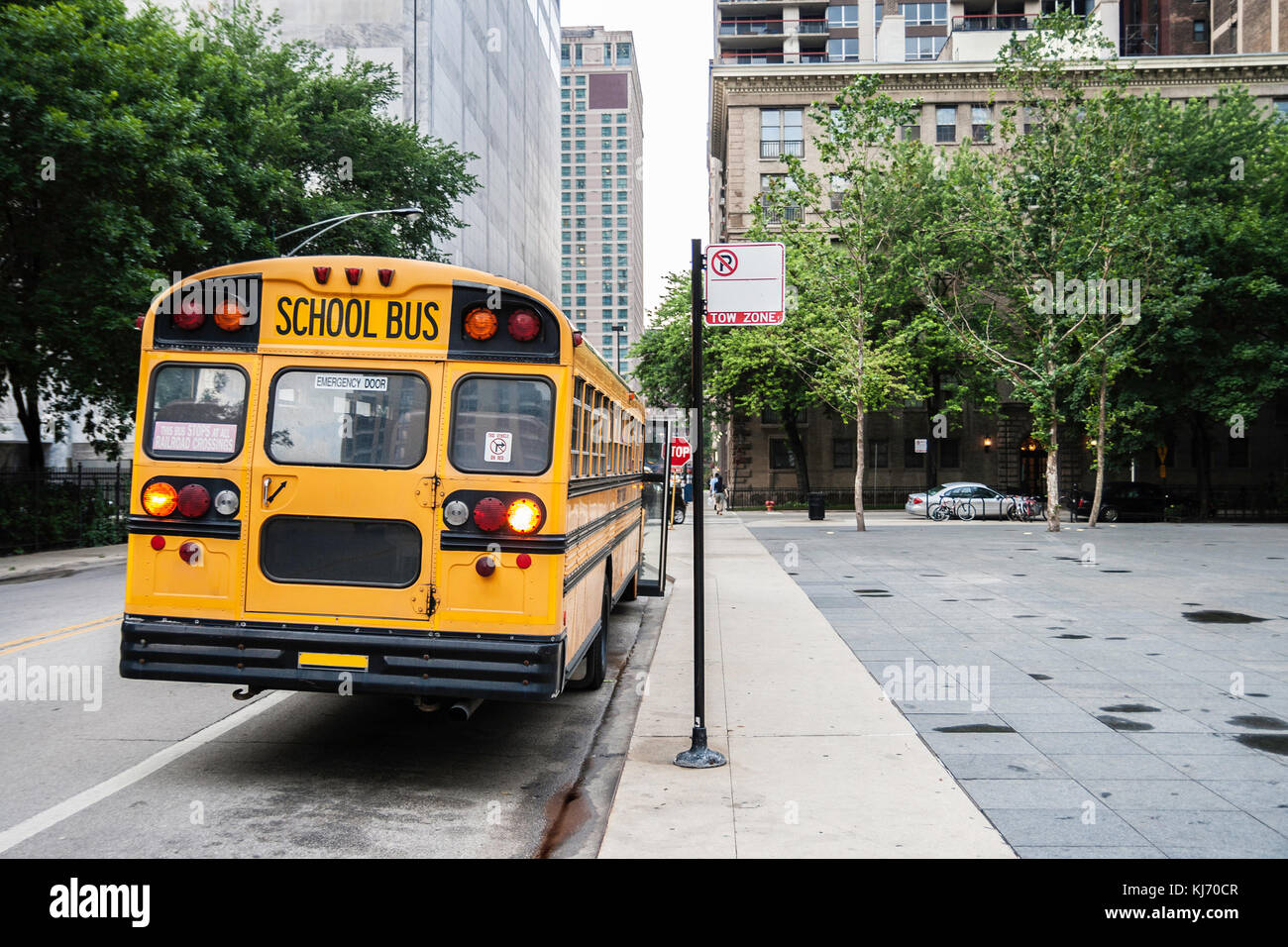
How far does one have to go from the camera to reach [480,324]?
5684 millimetres

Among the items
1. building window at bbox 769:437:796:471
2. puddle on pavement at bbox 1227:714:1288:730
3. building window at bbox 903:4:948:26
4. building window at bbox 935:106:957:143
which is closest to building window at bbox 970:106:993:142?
building window at bbox 935:106:957:143

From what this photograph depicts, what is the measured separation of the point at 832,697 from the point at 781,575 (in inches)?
364

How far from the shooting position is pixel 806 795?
5.47m

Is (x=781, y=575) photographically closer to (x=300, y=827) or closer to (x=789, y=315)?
(x=300, y=827)

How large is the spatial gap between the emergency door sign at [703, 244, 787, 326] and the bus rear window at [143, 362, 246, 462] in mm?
2977

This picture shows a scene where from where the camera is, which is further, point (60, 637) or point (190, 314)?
point (60, 637)

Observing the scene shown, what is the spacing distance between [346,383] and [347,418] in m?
0.21

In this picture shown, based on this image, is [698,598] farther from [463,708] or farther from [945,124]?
[945,124]

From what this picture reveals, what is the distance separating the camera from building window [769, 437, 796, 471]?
52.0 m

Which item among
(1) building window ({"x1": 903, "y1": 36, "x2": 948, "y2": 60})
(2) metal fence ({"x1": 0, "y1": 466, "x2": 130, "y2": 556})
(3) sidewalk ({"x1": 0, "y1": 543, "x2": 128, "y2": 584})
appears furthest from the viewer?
(1) building window ({"x1": 903, "y1": 36, "x2": 948, "y2": 60})

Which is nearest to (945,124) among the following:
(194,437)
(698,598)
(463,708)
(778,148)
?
(778,148)

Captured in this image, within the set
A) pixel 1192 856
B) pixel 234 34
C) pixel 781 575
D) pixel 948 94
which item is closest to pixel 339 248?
pixel 234 34

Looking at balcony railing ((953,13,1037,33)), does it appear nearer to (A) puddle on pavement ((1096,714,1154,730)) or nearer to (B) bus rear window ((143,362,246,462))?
(A) puddle on pavement ((1096,714,1154,730))

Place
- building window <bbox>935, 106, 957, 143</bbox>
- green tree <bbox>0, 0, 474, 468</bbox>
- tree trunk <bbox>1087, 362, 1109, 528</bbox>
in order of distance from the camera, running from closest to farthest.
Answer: green tree <bbox>0, 0, 474, 468</bbox> < tree trunk <bbox>1087, 362, 1109, 528</bbox> < building window <bbox>935, 106, 957, 143</bbox>
